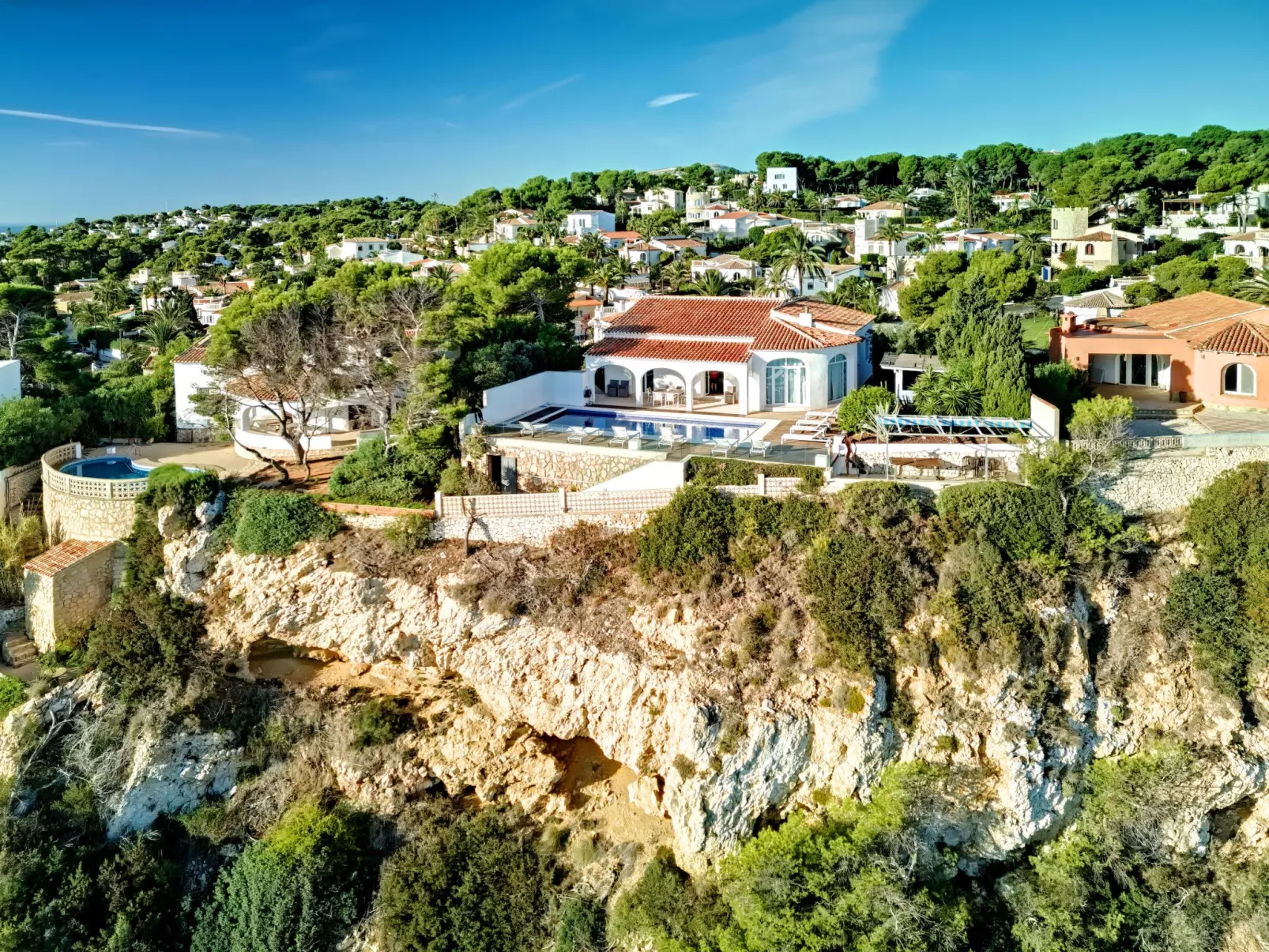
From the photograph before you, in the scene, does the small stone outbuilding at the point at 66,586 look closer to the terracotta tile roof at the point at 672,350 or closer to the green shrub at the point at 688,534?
the green shrub at the point at 688,534

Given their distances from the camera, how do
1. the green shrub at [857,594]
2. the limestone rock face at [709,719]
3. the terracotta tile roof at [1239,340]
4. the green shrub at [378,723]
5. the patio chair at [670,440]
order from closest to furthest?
the limestone rock face at [709,719] < the green shrub at [857,594] < the green shrub at [378,723] < the patio chair at [670,440] < the terracotta tile roof at [1239,340]

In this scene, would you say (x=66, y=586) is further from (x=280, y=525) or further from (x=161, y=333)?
(x=161, y=333)

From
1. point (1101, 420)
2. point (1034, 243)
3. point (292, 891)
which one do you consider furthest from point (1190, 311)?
point (1034, 243)

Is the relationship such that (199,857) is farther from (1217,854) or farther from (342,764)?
(1217,854)

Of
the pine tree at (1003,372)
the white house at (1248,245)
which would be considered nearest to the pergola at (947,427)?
the pine tree at (1003,372)

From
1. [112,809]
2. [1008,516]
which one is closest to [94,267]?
[112,809]

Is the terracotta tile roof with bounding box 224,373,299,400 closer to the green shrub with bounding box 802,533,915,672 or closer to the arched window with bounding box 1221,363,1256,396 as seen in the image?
the green shrub with bounding box 802,533,915,672
